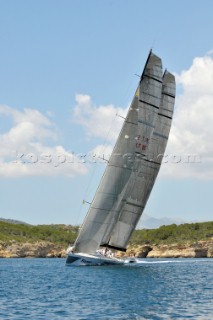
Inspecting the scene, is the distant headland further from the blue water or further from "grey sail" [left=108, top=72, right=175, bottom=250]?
the blue water

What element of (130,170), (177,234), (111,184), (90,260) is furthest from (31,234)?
(130,170)

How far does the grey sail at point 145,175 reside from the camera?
6956 cm

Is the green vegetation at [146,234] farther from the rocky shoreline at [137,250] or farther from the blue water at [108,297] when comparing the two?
the blue water at [108,297]

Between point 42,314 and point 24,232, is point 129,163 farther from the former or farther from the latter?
point 24,232

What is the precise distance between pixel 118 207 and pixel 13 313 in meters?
33.8

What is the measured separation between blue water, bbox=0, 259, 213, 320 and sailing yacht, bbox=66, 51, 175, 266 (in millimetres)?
6471

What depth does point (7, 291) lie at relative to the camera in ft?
160

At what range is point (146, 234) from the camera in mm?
153375

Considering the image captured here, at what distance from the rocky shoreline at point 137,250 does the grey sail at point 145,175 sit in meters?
62.4

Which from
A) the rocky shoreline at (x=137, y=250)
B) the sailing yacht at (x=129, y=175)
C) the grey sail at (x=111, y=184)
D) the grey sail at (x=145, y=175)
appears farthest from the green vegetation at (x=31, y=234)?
the grey sail at (x=111, y=184)

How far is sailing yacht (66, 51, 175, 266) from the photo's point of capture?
66.2 m

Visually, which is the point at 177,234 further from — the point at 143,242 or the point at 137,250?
the point at 137,250

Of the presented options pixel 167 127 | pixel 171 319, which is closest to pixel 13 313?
pixel 171 319

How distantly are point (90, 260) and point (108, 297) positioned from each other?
83.2 feet
